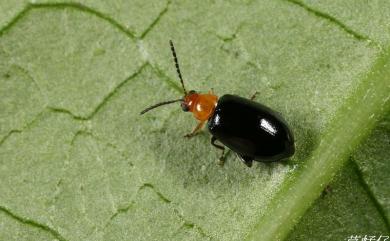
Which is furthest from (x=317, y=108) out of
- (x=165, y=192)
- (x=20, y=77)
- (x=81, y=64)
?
(x=20, y=77)

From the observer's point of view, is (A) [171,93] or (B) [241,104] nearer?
(B) [241,104]

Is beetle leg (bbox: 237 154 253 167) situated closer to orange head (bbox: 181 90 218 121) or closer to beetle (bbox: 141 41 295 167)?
beetle (bbox: 141 41 295 167)

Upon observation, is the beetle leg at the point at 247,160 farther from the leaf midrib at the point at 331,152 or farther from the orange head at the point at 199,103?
the orange head at the point at 199,103

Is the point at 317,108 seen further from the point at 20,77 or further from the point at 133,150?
the point at 20,77

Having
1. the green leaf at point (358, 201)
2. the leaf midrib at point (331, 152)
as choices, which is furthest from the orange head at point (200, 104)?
the green leaf at point (358, 201)

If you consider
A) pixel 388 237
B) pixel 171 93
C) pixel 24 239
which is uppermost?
pixel 388 237
